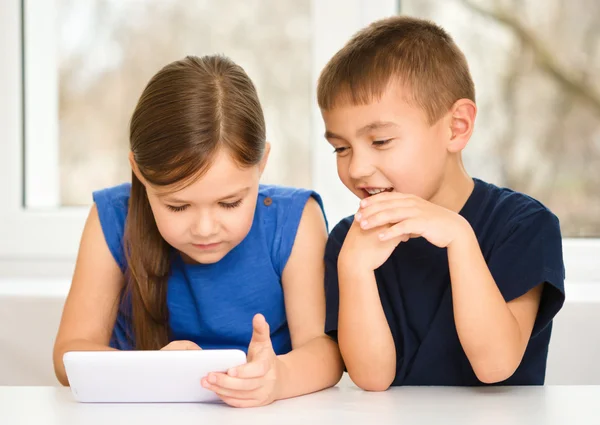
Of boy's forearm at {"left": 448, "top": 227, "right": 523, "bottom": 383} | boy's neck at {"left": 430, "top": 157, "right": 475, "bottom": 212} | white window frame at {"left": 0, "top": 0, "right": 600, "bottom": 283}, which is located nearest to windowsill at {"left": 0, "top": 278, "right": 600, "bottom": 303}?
white window frame at {"left": 0, "top": 0, "right": 600, "bottom": 283}

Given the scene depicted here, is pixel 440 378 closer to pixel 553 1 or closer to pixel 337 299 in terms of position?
pixel 337 299

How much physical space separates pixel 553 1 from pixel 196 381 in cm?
153

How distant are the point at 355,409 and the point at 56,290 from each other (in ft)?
3.41

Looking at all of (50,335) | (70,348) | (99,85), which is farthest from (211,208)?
(99,85)

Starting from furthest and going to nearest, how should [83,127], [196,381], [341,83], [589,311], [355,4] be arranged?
1. [83,127]
2. [355,4]
3. [589,311]
4. [341,83]
5. [196,381]

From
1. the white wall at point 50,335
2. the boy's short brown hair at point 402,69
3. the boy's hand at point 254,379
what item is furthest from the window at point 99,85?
the boy's hand at point 254,379

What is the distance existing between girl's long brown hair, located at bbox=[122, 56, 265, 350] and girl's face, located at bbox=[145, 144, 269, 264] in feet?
0.05

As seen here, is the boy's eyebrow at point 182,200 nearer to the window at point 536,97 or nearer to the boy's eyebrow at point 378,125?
the boy's eyebrow at point 378,125

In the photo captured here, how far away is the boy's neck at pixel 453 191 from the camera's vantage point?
1.26m

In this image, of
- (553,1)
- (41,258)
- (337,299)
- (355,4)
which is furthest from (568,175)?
(41,258)

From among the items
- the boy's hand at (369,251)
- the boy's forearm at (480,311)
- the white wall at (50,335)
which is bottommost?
the white wall at (50,335)

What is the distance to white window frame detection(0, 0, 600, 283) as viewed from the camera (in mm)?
2035

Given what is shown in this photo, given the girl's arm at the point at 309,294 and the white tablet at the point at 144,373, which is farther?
the girl's arm at the point at 309,294

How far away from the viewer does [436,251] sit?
1.26 meters
